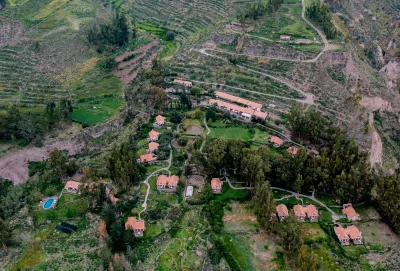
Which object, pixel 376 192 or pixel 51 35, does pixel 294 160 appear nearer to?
pixel 376 192

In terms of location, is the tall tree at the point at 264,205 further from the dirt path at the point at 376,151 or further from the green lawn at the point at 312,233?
the dirt path at the point at 376,151

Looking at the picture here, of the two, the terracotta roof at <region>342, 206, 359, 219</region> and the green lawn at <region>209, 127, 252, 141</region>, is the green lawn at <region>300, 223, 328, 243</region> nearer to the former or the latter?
the terracotta roof at <region>342, 206, 359, 219</region>

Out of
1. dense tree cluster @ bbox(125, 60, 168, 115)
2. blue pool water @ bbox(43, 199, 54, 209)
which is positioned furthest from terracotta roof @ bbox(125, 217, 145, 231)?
dense tree cluster @ bbox(125, 60, 168, 115)

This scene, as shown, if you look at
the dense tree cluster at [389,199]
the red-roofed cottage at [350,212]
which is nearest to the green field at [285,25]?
the dense tree cluster at [389,199]

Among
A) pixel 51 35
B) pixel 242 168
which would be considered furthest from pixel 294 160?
pixel 51 35

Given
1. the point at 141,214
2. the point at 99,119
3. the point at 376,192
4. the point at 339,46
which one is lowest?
the point at 99,119
